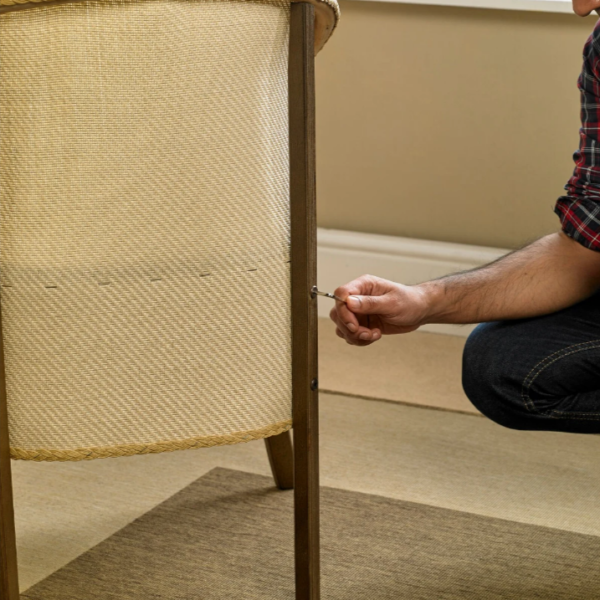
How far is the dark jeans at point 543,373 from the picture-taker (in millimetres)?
1287

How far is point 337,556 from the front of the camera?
4.56ft

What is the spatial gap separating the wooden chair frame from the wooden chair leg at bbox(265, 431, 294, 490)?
0.51 meters

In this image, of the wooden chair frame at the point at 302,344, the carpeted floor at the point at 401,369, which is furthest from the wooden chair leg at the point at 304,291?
the carpeted floor at the point at 401,369

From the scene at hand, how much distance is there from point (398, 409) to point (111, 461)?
64 centimetres

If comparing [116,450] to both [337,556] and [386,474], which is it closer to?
[337,556]

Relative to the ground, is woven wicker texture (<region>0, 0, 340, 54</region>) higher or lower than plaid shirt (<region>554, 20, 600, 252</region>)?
higher

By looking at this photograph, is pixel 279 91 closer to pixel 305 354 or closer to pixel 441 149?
pixel 305 354

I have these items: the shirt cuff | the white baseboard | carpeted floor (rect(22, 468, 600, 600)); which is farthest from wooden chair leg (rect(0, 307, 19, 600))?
the white baseboard

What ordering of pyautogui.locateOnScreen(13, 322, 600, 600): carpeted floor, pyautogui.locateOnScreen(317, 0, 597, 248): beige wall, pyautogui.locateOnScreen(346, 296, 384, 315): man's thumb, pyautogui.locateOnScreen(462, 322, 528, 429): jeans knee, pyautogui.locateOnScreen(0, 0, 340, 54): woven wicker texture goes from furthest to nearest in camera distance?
pyautogui.locateOnScreen(317, 0, 597, 248): beige wall < pyautogui.locateOnScreen(13, 322, 600, 600): carpeted floor < pyautogui.locateOnScreen(462, 322, 528, 429): jeans knee < pyautogui.locateOnScreen(346, 296, 384, 315): man's thumb < pyautogui.locateOnScreen(0, 0, 340, 54): woven wicker texture

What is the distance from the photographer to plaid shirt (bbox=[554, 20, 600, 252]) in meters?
1.31

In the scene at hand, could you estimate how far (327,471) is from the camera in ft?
5.60

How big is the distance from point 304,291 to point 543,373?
1.44ft

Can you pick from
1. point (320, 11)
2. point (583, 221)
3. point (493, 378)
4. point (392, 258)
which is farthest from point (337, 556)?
point (392, 258)

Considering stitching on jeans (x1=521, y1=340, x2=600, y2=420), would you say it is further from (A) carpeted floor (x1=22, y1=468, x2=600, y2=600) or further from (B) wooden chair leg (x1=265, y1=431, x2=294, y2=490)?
(B) wooden chair leg (x1=265, y1=431, x2=294, y2=490)
